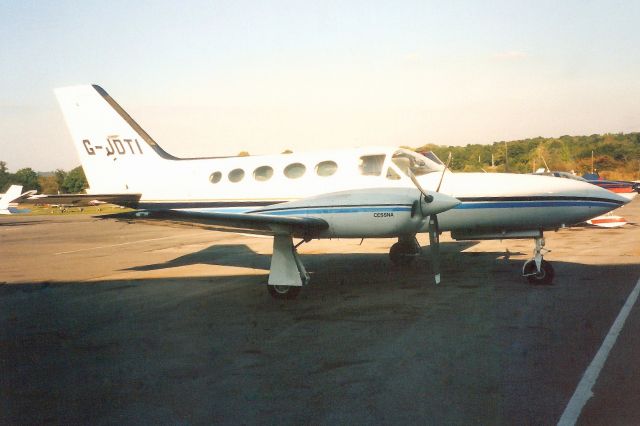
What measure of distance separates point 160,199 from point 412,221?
7231mm

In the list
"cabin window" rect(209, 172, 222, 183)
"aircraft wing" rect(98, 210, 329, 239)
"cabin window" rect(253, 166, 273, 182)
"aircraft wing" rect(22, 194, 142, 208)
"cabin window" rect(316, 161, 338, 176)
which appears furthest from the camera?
"cabin window" rect(209, 172, 222, 183)

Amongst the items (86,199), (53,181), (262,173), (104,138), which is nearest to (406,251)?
(262,173)

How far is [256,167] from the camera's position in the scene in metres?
12.2

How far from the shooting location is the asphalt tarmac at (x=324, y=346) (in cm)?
461

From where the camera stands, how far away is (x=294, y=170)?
11703mm

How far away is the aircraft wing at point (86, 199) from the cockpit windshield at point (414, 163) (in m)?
7.12

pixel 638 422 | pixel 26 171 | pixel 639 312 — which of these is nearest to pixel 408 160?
pixel 639 312

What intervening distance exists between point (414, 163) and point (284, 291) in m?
3.98

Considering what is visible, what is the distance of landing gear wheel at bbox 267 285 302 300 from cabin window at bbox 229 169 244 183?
3.75 meters

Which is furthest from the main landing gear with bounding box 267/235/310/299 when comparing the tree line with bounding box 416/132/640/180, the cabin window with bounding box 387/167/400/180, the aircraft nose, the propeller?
the tree line with bounding box 416/132/640/180

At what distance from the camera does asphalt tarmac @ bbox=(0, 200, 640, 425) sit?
15.1 ft

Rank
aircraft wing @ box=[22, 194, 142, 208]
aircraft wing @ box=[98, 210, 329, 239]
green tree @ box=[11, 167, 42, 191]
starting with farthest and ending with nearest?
green tree @ box=[11, 167, 42, 191] < aircraft wing @ box=[22, 194, 142, 208] < aircraft wing @ box=[98, 210, 329, 239]

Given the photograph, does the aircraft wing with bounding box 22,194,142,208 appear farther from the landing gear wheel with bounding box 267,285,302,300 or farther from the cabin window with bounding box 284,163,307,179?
the landing gear wheel with bounding box 267,285,302,300

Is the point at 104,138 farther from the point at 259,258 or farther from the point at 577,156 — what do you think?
the point at 577,156
